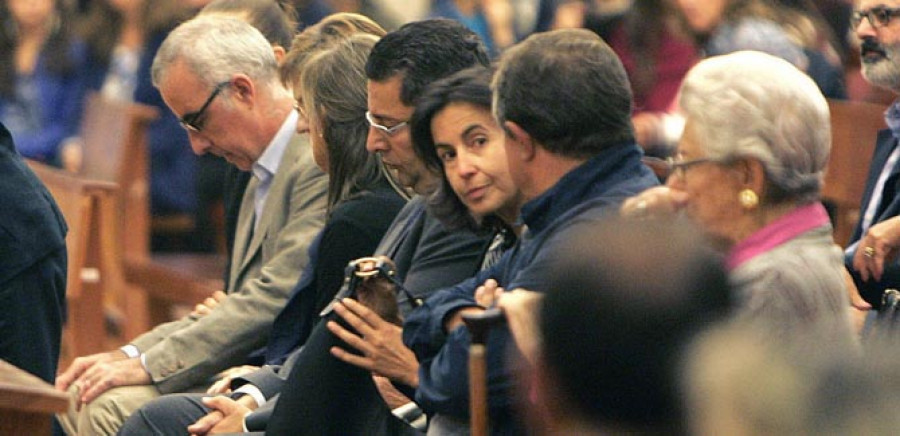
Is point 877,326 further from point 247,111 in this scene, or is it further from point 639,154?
point 247,111

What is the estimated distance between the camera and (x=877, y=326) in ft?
11.6

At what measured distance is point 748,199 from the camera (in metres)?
2.92

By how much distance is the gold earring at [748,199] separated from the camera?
291 centimetres

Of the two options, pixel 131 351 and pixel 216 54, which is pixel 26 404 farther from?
pixel 216 54

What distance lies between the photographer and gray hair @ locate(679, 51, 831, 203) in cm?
289

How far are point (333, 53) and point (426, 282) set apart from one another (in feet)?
2.52

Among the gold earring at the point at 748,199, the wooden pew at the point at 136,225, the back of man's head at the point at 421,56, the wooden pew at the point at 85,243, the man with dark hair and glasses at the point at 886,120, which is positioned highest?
the gold earring at the point at 748,199

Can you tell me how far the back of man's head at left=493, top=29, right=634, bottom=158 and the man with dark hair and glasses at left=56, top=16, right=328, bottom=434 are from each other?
144 cm

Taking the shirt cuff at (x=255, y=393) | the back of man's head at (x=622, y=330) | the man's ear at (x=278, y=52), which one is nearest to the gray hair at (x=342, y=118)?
the shirt cuff at (x=255, y=393)

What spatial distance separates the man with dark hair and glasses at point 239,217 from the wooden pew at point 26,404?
3.93 ft

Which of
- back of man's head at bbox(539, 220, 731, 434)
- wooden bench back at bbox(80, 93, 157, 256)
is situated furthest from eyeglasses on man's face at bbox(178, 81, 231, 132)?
back of man's head at bbox(539, 220, 731, 434)

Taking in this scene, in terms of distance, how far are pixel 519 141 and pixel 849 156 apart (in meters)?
2.75

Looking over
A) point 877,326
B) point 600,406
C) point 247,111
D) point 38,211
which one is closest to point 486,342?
point 877,326

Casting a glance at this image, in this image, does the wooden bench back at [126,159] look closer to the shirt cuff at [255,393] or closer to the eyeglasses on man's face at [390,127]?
the shirt cuff at [255,393]
